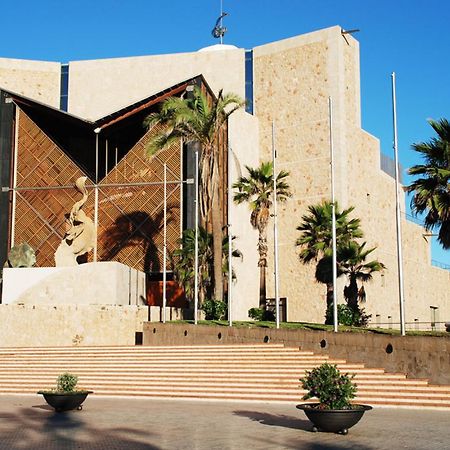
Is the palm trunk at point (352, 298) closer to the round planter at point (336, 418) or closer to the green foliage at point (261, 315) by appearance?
the green foliage at point (261, 315)

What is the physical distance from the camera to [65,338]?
32.8 meters

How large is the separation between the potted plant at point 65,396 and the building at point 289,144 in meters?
26.4

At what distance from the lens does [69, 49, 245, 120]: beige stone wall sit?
53.5 meters

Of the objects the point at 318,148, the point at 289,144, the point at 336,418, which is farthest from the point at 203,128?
the point at 336,418

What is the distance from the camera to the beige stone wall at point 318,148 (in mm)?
46500

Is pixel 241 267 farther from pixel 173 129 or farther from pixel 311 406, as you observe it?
pixel 311 406

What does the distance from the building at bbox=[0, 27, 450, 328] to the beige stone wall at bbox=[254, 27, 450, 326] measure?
68 mm

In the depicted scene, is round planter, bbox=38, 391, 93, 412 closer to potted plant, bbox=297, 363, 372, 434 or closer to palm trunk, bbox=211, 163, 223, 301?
potted plant, bbox=297, 363, 372, 434

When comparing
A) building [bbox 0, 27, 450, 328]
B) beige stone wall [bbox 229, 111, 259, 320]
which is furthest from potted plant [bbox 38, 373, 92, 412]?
building [bbox 0, 27, 450, 328]

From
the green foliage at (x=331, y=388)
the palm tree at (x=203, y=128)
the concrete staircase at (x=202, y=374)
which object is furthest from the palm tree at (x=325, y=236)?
the green foliage at (x=331, y=388)

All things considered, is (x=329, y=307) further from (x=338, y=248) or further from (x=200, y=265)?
(x=200, y=265)

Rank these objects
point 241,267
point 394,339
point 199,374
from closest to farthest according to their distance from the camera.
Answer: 1. point 394,339
2. point 199,374
3. point 241,267

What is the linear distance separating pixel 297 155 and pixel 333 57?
6.85 metres

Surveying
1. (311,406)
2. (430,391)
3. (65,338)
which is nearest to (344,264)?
(65,338)
